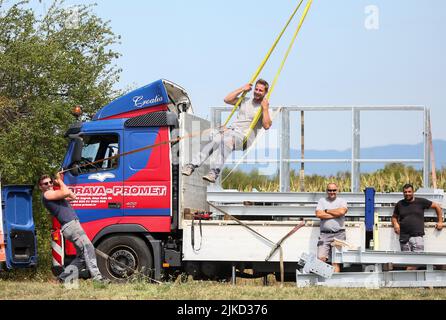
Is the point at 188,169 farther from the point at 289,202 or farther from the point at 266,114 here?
the point at 289,202

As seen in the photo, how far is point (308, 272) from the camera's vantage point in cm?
1443

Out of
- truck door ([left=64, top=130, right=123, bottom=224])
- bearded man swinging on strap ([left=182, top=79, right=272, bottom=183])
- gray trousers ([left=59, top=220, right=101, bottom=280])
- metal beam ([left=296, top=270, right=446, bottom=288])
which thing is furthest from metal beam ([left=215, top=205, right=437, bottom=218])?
gray trousers ([left=59, top=220, right=101, bottom=280])

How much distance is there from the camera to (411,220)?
14.7 metres

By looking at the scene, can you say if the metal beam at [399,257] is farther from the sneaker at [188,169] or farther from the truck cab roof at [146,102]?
the truck cab roof at [146,102]

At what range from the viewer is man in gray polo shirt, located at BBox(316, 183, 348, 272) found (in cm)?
1471

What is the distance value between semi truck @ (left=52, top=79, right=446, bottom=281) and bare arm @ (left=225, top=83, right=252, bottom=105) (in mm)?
738

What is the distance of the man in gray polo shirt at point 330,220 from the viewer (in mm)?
14711

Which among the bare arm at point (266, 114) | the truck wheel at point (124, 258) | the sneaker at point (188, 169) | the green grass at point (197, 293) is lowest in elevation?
the green grass at point (197, 293)

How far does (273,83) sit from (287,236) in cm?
239

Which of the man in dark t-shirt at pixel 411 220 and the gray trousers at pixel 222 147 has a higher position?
the gray trousers at pixel 222 147

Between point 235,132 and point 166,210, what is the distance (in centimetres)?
167

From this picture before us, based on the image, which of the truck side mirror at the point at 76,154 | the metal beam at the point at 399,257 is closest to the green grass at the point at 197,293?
the metal beam at the point at 399,257

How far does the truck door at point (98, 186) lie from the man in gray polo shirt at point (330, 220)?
130 inches

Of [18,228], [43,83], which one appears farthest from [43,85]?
[18,228]
